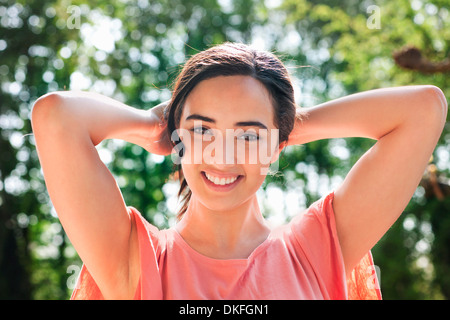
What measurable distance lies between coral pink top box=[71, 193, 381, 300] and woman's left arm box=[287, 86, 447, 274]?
0.07 metres

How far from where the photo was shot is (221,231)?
158 centimetres

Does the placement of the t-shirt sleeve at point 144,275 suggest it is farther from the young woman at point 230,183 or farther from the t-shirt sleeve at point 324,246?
the t-shirt sleeve at point 324,246

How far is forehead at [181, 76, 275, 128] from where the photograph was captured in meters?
1.46

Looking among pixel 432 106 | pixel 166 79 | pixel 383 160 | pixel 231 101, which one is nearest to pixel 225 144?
pixel 231 101

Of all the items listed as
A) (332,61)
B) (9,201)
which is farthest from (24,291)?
(332,61)

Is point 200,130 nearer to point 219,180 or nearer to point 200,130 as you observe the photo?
point 200,130

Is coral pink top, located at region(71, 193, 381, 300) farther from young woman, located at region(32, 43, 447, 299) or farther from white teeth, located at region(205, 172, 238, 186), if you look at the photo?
white teeth, located at region(205, 172, 238, 186)

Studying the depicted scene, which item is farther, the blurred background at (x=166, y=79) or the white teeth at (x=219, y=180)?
the blurred background at (x=166, y=79)

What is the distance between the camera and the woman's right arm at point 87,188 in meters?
1.33

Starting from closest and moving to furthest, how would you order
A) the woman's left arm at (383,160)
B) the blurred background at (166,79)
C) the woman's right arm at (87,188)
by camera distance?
the woman's right arm at (87,188)
the woman's left arm at (383,160)
the blurred background at (166,79)

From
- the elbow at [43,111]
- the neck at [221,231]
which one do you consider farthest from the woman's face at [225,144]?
the elbow at [43,111]

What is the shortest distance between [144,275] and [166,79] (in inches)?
476
